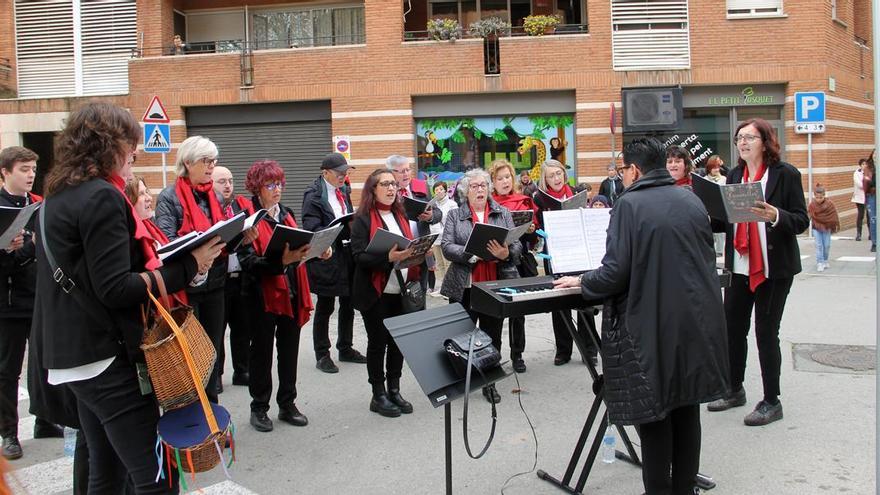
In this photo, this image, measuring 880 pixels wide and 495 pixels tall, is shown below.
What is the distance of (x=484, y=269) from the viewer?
6570mm

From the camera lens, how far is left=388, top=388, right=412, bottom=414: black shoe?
6.05 metres

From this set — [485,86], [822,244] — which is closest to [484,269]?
[822,244]

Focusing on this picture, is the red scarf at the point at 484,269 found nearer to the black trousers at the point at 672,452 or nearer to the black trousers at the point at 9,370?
the black trousers at the point at 672,452

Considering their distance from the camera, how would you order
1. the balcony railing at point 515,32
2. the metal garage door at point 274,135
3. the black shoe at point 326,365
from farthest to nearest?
the metal garage door at point 274,135 < the balcony railing at point 515,32 < the black shoe at point 326,365

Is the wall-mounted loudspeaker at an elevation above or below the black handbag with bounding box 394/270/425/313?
above

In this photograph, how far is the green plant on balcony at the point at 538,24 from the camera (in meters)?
18.5

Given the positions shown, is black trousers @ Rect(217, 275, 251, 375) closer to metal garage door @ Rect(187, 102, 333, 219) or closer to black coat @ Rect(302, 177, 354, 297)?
black coat @ Rect(302, 177, 354, 297)

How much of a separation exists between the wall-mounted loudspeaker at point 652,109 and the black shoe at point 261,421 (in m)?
14.3

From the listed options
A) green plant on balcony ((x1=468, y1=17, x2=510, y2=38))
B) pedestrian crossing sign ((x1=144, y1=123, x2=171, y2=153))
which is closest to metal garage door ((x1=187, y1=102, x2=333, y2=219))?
green plant on balcony ((x1=468, y1=17, x2=510, y2=38))

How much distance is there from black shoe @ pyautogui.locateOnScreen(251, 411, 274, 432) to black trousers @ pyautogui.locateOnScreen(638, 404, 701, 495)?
305 centimetres

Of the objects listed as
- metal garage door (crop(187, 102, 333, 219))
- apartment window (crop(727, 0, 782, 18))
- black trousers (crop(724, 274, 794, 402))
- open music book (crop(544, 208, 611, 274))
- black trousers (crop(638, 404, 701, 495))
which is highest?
apartment window (crop(727, 0, 782, 18))

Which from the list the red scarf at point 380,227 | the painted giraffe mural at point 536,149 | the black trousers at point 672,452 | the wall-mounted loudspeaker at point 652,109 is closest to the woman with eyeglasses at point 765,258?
the black trousers at point 672,452

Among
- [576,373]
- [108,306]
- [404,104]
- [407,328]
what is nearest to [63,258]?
[108,306]

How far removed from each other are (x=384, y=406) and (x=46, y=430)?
258 centimetres
